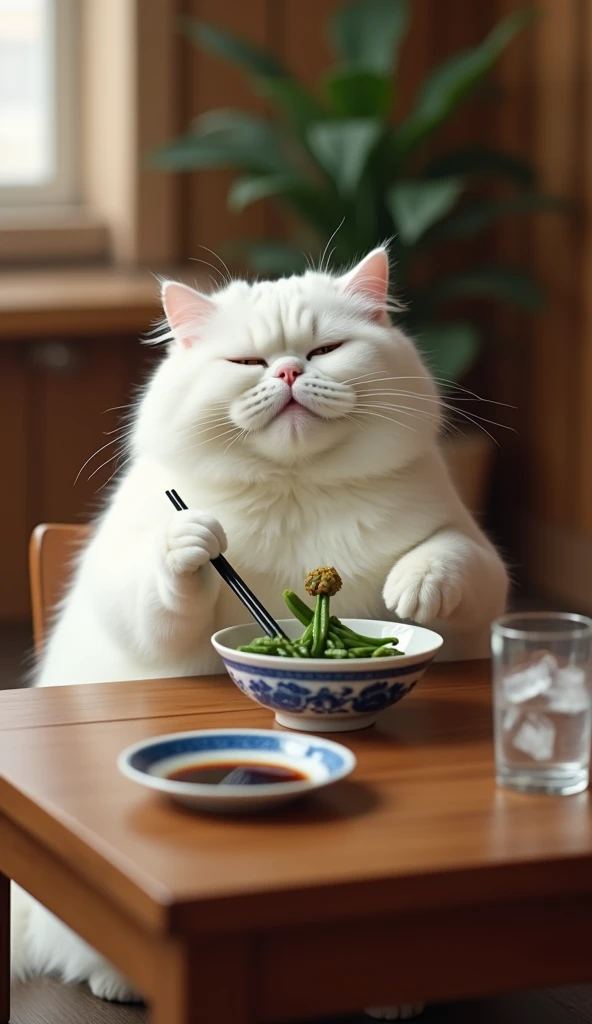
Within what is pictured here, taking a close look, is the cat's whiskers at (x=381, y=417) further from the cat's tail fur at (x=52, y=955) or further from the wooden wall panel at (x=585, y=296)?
the wooden wall panel at (x=585, y=296)

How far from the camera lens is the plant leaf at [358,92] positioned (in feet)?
11.4

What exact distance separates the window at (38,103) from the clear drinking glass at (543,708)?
3315 mm

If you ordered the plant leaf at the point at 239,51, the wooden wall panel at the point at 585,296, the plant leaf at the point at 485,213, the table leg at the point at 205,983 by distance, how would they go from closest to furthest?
1. the table leg at the point at 205,983
2. the plant leaf at the point at 239,51
3. the plant leaf at the point at 485,213
4. the wooden wall panel at the point at 585,296

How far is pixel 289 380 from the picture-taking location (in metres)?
1.37

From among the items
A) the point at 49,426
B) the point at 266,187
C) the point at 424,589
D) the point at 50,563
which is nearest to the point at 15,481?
the point at 49,426

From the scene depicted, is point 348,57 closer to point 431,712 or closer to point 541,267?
point 541,267

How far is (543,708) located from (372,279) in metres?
0.61

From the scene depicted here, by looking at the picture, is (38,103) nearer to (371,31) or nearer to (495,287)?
(371,31)

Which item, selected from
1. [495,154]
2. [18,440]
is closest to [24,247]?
[18,440]

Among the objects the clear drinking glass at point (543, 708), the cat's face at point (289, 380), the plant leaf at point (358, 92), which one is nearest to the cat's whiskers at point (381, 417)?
the cat's face at point (289, 380)

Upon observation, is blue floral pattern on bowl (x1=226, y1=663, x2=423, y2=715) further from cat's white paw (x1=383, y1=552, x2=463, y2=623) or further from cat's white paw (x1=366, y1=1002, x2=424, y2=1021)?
cat's white paw (x1=366, y1=1002, x2=424, y2=1021)

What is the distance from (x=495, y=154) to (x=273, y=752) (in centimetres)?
293

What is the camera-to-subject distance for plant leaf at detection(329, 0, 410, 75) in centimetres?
361

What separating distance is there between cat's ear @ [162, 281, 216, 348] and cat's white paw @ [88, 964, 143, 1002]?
0.67 m
